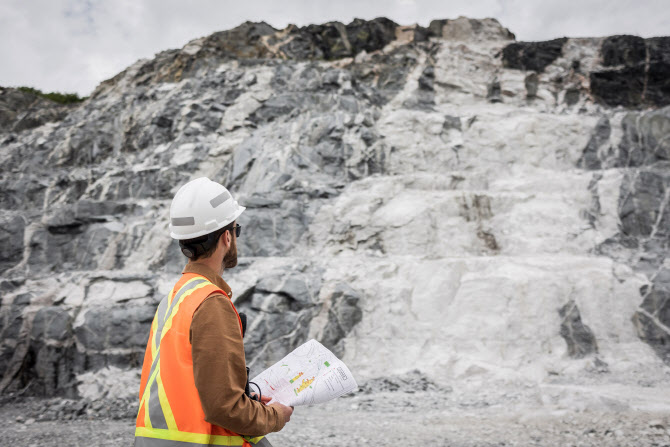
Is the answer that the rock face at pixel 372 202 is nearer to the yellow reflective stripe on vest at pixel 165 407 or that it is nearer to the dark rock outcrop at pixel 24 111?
the dark rock outcrop at pixel 24 111

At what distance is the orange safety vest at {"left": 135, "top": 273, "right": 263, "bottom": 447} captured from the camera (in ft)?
4.86

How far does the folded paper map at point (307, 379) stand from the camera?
1834mm

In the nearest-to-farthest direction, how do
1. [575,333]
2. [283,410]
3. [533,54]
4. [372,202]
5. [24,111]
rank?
1. [283,410]
2. [575,333]
3. [372,202]
4. [533,54]
5. [24,111]

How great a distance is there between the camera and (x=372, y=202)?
11.0 meters

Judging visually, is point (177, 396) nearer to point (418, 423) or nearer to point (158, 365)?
point (158, 365)

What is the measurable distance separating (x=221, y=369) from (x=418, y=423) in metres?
5.18

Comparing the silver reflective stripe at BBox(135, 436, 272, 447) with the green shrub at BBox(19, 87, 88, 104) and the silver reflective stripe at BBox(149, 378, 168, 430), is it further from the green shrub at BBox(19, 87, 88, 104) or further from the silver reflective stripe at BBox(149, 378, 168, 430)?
the green shrub at BBox(19, 87, 88, 104)

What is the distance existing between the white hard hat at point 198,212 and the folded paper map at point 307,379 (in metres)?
0.70

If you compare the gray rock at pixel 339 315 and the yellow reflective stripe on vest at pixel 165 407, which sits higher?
the yellow reflective stripe on vest at pixel 165 407

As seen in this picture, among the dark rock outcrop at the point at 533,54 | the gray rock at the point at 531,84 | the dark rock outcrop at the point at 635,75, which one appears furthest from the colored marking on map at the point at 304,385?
the dark rock outcrop at the point at 533,54

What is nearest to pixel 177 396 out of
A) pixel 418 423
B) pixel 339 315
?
pixel 418 423

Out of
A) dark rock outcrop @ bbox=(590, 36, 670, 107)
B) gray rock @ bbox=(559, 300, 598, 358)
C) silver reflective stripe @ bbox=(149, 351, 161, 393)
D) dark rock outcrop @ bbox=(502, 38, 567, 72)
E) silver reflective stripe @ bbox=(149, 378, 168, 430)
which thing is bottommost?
gray rock @ bbox=(559, 300, 598, 358)

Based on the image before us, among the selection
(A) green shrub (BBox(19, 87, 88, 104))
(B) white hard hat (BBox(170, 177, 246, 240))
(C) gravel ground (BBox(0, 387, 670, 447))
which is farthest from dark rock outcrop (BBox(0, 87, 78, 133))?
(B) white hard hat (BBox(170, 177, 246, 240))

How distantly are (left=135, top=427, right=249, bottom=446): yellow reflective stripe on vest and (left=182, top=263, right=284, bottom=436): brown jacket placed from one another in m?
0.07
